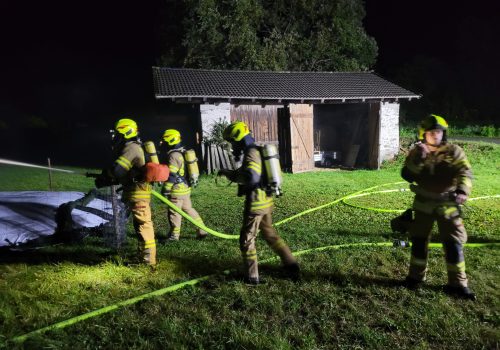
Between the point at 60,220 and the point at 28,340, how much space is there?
286 cm

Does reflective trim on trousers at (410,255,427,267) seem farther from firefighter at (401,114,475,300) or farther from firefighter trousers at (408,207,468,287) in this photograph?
firefighter at (401,114,475,300)

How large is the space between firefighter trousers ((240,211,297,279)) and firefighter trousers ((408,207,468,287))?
139 centimetres

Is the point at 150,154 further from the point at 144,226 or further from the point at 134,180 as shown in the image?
the point at 144,226

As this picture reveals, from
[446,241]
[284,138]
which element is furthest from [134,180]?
[284,138]

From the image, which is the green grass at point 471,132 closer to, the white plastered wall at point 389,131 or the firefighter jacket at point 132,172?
the white plastered wall at point 389,131

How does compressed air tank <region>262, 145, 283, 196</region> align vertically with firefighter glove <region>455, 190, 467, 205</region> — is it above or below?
above

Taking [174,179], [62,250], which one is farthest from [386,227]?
[62,250]

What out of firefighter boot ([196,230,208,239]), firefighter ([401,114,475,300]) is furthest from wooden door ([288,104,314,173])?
firefighter ([401,114,475,300])

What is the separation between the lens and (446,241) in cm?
387

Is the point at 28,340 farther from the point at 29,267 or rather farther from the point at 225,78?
the point at 225,78

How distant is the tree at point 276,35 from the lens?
2412 cm

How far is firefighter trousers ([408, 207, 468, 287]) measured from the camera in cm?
379

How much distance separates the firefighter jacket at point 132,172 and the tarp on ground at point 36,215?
1692 millimetres

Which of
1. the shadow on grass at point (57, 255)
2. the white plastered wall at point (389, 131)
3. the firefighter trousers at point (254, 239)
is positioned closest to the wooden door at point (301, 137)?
the white plastered wall at point (389, 131)
